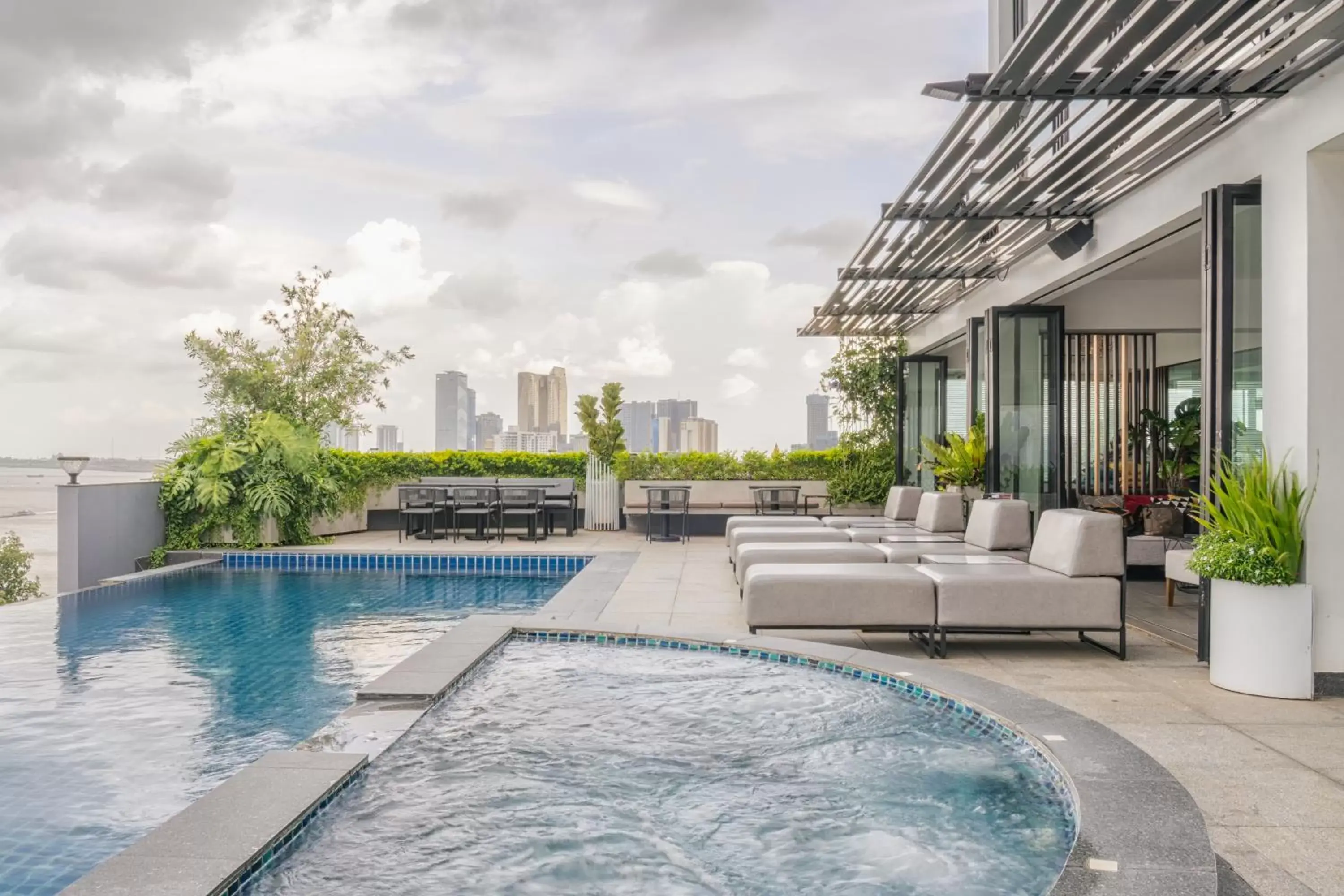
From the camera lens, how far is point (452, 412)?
21.6 metres

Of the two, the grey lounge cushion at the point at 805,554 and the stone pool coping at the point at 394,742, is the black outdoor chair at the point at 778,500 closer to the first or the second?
the grey lounge cushion at the point at 805,554

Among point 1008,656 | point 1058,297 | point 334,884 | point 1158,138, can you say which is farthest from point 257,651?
point 1058,297

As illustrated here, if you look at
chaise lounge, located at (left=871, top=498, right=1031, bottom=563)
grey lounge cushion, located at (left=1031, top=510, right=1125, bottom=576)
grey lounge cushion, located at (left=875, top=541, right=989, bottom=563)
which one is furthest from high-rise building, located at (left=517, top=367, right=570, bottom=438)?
grey lounge cushion, located at (left=1031, top=510, right=1125, bottom=576)

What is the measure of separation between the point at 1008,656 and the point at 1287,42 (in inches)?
140

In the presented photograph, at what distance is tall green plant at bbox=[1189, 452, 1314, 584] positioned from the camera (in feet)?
15.7

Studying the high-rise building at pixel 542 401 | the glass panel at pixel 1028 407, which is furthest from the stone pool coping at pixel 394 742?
the high-rise building at pixel 542 401

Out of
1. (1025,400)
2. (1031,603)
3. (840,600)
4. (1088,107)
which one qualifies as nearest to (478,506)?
(1025,400)

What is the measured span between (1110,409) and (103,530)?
11985mm

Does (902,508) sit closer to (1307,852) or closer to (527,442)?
(527,442)

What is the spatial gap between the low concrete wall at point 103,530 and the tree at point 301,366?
1.70 meters

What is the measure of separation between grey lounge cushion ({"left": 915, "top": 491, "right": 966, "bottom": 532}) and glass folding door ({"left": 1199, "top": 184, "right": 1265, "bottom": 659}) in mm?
3854

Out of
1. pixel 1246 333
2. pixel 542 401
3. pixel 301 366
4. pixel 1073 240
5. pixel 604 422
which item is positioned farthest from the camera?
pixel 542 401

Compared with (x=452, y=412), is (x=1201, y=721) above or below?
below

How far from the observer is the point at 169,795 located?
356 cm
